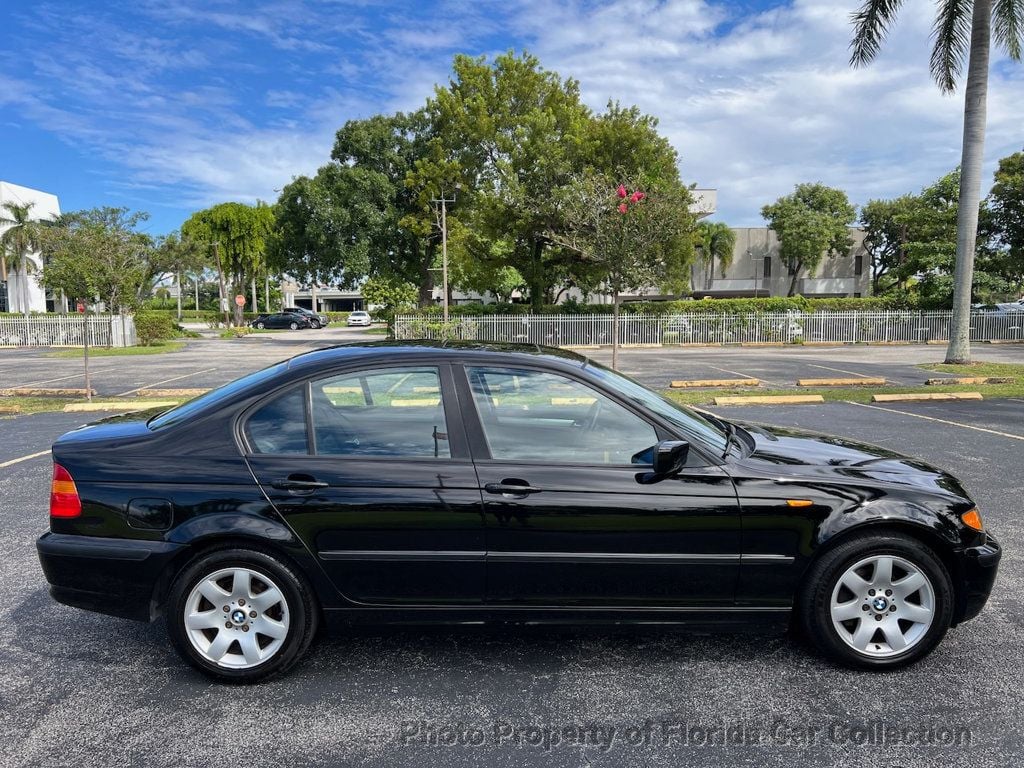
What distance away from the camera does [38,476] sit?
6945 mm

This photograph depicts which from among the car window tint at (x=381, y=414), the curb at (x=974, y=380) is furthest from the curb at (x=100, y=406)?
the curb at (x=974, y=380)

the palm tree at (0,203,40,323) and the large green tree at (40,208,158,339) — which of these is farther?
the palm tree at (0,203,40,323)

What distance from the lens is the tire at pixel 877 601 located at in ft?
10.5

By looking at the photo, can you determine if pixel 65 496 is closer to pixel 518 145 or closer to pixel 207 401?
pixel 207 401

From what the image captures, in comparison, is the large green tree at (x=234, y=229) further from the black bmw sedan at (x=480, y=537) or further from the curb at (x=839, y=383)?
the black bmw sedan at (x=480, y=537)

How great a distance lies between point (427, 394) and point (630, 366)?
55.8ft

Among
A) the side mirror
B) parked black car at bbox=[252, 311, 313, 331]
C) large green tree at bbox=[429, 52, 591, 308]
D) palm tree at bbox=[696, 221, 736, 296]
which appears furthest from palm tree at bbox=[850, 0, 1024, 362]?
parked black car at bbox=[252, 311, 313, 331]

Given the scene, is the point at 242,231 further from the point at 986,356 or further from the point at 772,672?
the point at 772,672

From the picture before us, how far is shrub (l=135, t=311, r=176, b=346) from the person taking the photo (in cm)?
2994

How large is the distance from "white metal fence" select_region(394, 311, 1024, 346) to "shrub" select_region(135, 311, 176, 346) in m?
13.0

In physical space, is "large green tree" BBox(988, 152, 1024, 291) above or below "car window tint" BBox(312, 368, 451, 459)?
above

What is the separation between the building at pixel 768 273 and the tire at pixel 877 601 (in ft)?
173

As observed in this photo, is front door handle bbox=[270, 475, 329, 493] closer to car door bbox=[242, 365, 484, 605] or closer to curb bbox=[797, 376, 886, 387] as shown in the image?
car door bbox=[242, 365, 484, 605]

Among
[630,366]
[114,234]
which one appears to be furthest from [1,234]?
[630,366]
